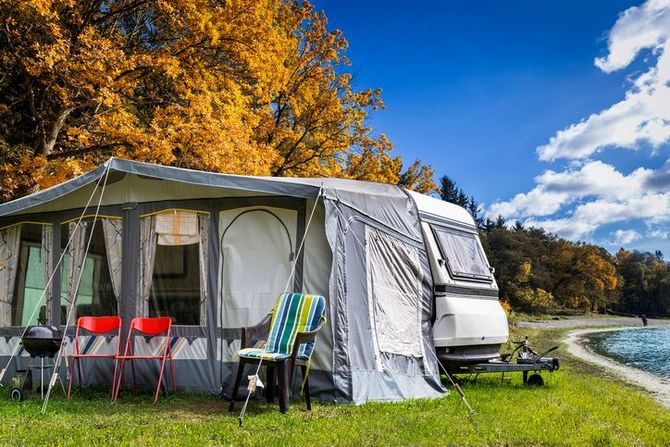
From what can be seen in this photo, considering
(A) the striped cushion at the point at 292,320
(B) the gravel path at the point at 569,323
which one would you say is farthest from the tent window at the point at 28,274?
(B) the gravel path at the point at 569,323

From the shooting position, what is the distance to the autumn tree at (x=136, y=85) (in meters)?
10.2

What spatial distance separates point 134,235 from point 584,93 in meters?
14.0

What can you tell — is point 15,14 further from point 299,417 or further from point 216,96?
point 299,417

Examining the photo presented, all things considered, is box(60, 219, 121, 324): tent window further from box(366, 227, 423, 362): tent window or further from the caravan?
box(366, 227, 423, 362): tent window

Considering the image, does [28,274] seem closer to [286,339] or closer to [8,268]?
[8,268]

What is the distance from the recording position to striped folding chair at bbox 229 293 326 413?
5234mm

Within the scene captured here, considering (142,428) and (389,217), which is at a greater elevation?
(389,217)

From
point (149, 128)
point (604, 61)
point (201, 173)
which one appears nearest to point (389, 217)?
point (201, 173)

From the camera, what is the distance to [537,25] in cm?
1530

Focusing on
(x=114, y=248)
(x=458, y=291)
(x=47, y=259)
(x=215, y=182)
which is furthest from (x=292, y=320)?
(x=47, y=259)

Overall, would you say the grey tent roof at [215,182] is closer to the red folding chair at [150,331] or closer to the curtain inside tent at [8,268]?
the curtain inside tent at [8,268]

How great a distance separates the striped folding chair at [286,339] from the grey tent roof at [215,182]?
1.11 metres

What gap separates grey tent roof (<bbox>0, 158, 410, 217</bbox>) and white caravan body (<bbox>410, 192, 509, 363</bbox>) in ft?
2.98

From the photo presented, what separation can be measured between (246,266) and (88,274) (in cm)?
214
